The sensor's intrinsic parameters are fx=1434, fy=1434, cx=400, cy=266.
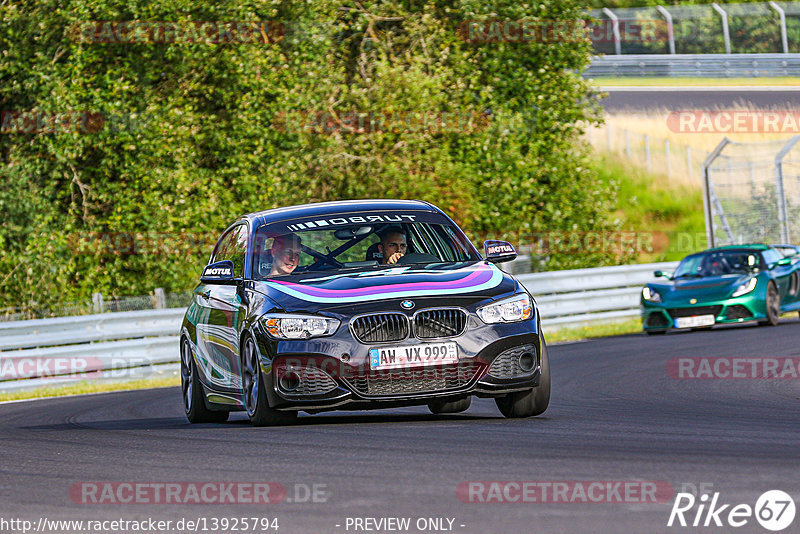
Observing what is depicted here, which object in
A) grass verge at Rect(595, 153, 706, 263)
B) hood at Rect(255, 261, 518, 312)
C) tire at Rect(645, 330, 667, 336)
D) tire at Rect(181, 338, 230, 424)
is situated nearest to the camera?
hood at Rect(255, 261, 518, 312)

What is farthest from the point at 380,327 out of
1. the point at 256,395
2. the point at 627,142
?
the point at 627,142

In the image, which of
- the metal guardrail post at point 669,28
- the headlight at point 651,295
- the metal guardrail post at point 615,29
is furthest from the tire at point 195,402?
the metal guardrail post at point 669,28

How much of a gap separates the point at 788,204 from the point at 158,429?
952 inches

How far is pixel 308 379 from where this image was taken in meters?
8.88

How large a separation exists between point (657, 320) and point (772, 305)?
5.65ft

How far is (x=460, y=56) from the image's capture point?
30.4 meters

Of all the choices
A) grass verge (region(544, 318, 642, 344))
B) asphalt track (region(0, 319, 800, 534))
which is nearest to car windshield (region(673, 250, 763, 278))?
grass verge (region(544, 318, 642, 344))

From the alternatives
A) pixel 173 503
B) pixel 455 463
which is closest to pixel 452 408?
pixel 455 463

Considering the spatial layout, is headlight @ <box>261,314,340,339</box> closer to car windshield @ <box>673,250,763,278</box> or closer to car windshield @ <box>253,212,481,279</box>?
car windshield @ <box>253,212,481,279</box>

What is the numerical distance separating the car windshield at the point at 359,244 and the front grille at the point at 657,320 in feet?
36.4

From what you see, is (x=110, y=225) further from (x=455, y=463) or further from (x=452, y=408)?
Result: (x=455, y=463)

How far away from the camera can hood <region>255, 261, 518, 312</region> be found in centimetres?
894

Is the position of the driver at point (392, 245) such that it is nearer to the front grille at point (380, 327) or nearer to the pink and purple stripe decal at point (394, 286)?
the pink and purple stripe decal at point (394, 286)

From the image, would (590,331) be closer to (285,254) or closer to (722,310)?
(722,310)
